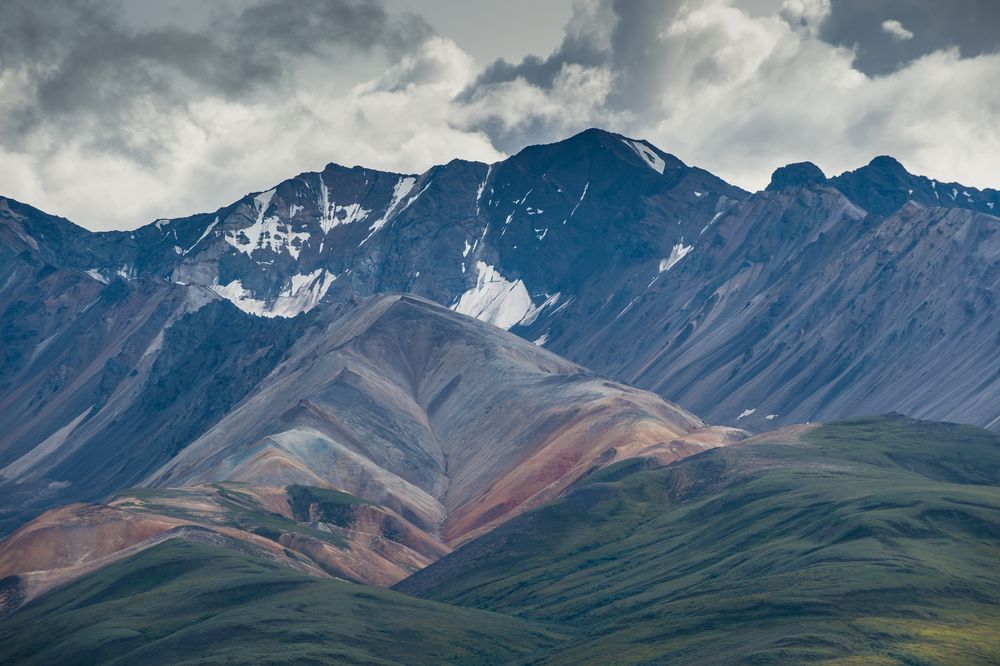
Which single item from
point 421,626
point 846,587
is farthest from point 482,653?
point 846,587

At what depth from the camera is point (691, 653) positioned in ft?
531

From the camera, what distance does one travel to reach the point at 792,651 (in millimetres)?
147625

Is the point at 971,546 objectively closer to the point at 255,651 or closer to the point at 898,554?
the point at 898,554

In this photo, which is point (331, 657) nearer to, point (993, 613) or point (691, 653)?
point (691, 653)

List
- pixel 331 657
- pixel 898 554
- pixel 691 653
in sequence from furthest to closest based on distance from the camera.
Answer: pixel 898 554 → pixel 331 657 → pixel 691 653

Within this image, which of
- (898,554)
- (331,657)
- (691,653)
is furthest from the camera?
(898,554)

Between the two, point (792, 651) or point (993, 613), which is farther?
point (993, 613)

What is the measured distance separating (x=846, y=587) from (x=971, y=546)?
98.1 ft

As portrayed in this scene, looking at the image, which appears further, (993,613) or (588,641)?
(588,641)

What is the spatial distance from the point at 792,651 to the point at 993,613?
2851cm

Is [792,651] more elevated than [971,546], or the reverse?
[971,546]

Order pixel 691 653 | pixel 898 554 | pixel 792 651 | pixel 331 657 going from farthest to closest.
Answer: pixel 898 554, pixel 331 657, pixel 691 653, pixel 792 651

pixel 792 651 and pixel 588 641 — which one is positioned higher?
pixel 588 641

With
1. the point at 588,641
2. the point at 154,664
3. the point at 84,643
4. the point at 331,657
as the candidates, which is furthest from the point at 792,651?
the point at 84,643
